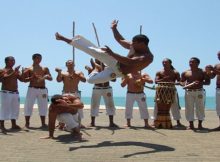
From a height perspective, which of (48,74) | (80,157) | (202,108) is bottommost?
(80,157)

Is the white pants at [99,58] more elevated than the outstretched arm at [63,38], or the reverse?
the outstretched arm at [63,38]

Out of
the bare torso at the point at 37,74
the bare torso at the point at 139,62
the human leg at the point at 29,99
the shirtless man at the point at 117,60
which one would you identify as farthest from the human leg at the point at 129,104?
the bare torso at the point at 139,62

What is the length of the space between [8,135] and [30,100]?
223 centimetres

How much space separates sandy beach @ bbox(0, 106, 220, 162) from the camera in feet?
24.3

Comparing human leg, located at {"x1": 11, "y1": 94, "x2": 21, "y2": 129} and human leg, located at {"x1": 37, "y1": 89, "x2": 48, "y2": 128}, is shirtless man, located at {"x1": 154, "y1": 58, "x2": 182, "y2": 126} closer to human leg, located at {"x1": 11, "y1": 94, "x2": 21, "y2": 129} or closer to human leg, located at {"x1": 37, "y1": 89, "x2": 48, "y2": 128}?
human leg, located at {"x1": 37, "y1": 89, "x2": 48, "y2": 128}

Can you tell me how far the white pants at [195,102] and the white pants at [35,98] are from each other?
447cm

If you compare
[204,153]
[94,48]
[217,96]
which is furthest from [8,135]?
[217,96]

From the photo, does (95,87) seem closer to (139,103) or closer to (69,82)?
(69,82)

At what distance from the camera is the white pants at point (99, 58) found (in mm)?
9266

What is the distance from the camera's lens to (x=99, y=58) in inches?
369

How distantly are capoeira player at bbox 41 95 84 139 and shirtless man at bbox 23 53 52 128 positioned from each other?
2.60 m

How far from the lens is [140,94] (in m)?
13.0

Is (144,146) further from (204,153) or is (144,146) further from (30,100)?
(30,100)

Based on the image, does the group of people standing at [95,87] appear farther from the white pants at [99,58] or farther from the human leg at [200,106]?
the white pants at [99,58]
